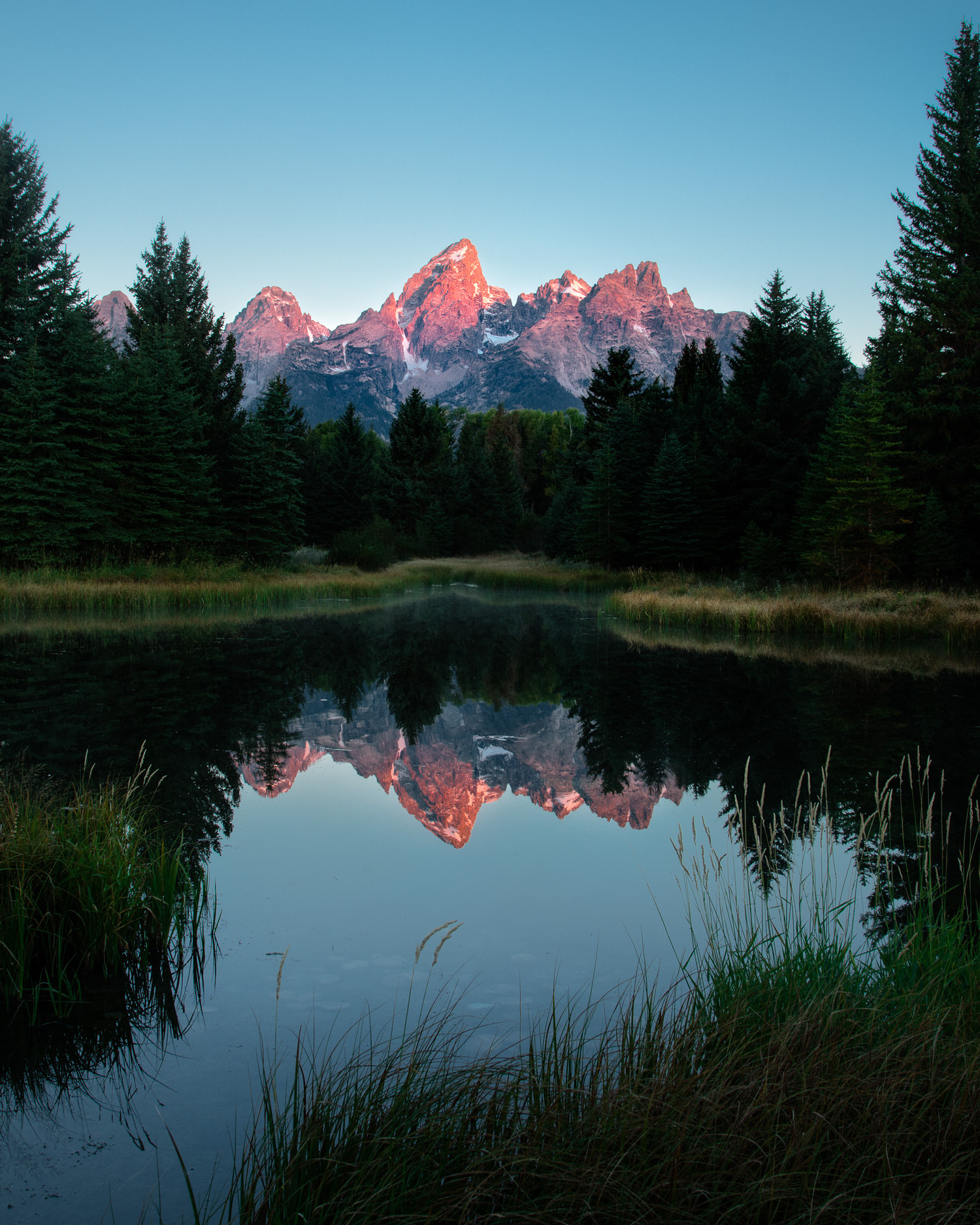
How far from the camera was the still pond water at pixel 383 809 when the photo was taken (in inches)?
106

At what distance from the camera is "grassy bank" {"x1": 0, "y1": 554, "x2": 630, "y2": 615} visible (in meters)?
21.0

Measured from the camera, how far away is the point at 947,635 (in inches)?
645

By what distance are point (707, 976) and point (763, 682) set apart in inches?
357

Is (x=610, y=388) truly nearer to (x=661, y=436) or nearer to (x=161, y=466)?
(x=661, y=436)

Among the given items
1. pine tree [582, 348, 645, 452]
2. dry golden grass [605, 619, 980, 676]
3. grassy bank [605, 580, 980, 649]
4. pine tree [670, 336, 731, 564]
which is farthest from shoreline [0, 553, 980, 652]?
pine tree [582, 348, 645, 452]

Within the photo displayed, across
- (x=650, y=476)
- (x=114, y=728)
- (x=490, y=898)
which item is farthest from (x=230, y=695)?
(x=650, y=476)

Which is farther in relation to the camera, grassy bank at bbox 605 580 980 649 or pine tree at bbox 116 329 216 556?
pine tree at bbox 116 329 216 556

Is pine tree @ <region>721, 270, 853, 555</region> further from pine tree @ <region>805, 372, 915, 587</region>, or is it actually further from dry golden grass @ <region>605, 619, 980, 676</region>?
dry golden grass @ <region>605, 619, 980, 676</region>

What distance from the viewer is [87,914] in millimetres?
3453

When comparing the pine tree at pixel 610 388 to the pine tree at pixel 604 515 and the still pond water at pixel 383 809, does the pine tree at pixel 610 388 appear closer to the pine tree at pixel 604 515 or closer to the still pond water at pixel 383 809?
the pine tree at pixel 604 515

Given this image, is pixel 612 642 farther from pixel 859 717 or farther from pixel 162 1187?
pixel 162 1187

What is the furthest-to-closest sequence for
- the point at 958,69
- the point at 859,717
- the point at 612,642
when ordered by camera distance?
1. the point at 958,69
2. the point at 612,642
3. the point at 859,717

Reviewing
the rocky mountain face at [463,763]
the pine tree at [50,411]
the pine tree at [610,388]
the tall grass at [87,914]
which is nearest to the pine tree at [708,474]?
the pine tree at [610,388]

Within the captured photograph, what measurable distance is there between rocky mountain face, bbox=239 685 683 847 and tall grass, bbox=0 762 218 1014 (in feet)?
7.24
